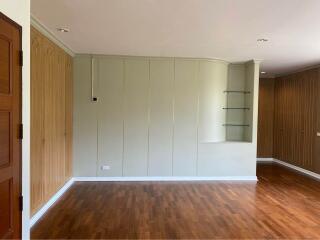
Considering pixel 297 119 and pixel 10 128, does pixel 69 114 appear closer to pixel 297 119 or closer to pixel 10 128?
pixel 10 128

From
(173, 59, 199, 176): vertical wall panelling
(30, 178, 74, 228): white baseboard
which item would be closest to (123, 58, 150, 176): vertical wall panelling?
(173, 59, 199, 176): vertical wall panelling

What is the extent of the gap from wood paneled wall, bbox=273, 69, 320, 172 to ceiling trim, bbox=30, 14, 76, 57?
566 cm

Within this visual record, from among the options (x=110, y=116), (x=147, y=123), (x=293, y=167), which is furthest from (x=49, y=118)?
(x=293, y=167)

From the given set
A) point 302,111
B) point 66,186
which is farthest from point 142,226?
point 302,111

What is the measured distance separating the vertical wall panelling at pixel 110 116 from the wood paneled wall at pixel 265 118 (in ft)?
15.7

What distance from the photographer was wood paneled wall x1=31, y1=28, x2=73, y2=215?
3.71 m

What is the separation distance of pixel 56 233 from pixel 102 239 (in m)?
0.61

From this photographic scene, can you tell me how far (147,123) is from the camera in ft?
19.7

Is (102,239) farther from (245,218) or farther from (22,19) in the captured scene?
(22,19)

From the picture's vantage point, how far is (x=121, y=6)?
309 cm

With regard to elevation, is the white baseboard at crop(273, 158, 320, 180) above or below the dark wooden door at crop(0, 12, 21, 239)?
below

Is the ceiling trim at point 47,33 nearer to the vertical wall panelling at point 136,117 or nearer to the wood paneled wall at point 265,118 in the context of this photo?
the vertical wall panelling at point 136,117

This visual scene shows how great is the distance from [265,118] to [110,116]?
5.13 metres

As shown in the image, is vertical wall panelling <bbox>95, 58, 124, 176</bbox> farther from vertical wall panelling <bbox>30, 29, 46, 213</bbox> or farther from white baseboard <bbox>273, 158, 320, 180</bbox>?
white baseboard <bbox>273, 158, 320, 180</bbox>
